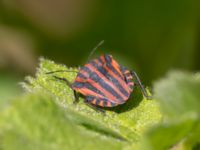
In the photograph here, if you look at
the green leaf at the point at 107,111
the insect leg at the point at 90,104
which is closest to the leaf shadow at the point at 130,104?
the green leaf at the point at 107,111

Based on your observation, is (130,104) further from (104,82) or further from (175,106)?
(175,106)

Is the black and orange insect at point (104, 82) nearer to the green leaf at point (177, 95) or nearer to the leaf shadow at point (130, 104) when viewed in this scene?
the leaf shadow at point (130, 104)

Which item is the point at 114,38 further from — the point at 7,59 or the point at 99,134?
the point at 99,134

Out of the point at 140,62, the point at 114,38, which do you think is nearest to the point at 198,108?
the point at 140,62

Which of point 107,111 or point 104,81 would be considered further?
point 104,81

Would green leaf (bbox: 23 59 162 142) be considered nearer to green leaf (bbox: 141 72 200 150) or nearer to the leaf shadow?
the leaf shadow

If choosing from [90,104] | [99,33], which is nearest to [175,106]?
[90,104]

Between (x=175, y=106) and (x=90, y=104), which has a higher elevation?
(x=90, y=104)
